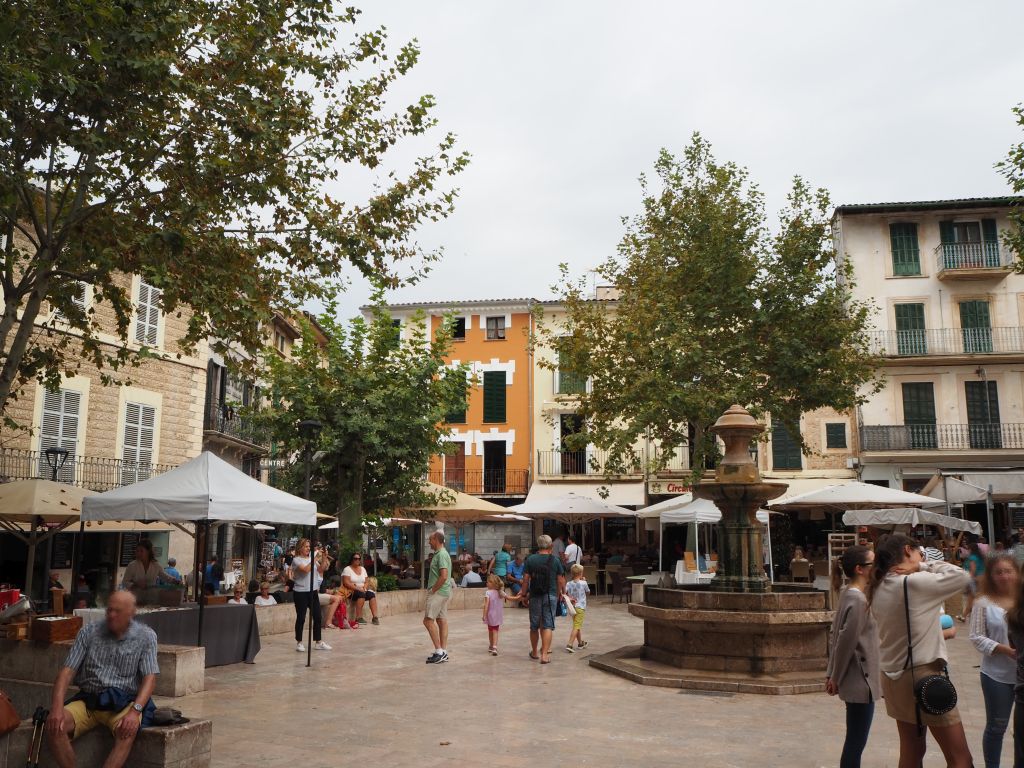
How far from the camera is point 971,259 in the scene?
31031 millimetres

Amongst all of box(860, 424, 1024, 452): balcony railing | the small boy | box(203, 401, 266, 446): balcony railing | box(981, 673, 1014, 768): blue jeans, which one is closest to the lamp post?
the small boy

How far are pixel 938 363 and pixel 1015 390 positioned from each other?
261cm

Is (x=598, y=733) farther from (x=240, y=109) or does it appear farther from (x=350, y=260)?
(x=240, y=109)

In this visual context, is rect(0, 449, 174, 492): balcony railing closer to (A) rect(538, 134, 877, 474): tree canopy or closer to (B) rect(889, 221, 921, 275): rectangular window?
(A) rect(538, 134, 877, 474): tree canopy

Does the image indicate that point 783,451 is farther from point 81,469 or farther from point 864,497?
point 81,469

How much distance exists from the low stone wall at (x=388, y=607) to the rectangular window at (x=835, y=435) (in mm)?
15618

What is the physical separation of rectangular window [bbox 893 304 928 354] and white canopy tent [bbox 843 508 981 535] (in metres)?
14.7

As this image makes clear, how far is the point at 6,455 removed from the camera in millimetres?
19250

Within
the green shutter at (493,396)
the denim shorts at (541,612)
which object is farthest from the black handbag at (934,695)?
the green shutter at (493,396)

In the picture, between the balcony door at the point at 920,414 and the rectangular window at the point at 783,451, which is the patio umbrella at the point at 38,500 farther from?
the balcony door at the point at 920,414

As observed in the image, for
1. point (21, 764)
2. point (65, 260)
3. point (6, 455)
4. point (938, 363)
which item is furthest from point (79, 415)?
point (938, 363)

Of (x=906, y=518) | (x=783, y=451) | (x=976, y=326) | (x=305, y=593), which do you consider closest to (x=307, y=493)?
(x=305, y=593)

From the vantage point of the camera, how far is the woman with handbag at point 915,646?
4688 millimetres

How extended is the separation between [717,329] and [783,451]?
10711mm
